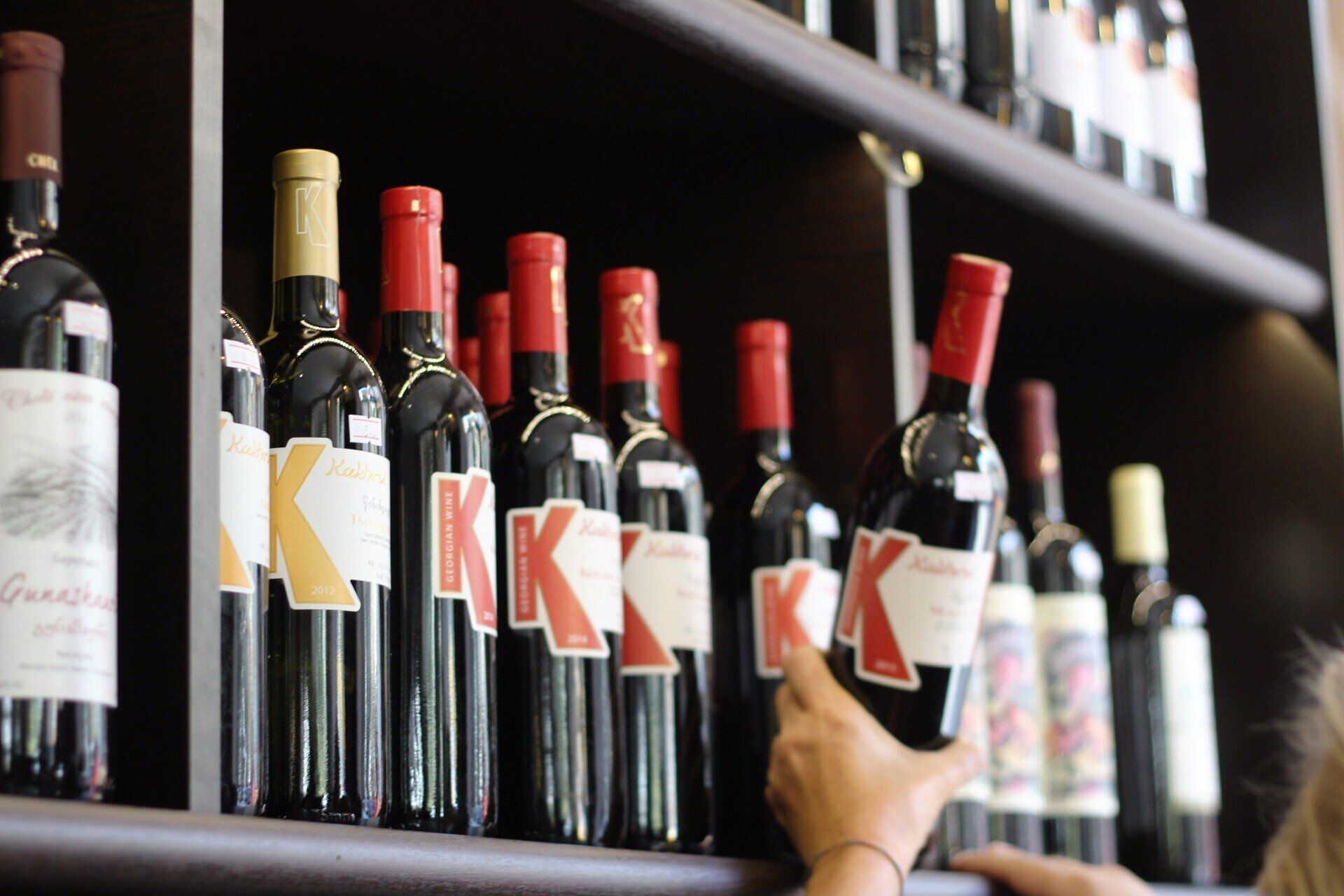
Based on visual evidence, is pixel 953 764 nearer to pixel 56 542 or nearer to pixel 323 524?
pixel 323 524

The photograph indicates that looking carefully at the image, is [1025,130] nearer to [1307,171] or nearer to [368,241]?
[1307,171]

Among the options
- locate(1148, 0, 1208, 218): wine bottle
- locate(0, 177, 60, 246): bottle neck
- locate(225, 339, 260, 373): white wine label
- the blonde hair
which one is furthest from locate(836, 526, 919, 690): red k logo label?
locate(1148, 0, 1208, 218): wine bottle

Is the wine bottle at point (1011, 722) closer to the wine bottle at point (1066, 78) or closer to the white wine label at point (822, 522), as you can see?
the white wine label at point (822, 522)

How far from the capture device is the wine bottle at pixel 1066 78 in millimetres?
1531

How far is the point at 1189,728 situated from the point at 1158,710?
39 mm

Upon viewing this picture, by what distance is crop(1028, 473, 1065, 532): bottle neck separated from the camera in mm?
1626

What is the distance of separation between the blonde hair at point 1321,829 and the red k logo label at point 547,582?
544 mm

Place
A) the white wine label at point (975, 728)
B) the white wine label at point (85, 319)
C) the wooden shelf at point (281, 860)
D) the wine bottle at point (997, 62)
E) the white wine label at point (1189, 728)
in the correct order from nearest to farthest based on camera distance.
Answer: the wooden shelf at point (281, 860) → the white wine label at point (85, 319) → the white wine label at point (975, 728) → the wine bottle at point (997, 62) → the white wine label at point (1189, 728)

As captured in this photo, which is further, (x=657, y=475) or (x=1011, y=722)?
(x=1011, y=722)

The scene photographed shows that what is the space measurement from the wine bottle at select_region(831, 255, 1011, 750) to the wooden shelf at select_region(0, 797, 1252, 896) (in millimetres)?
184

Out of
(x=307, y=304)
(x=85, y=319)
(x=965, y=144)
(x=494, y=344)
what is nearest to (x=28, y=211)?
(x=85, y=319)

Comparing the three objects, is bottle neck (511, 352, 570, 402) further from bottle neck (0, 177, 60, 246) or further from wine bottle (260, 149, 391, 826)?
bottle neck (0, 177, 60, 246)

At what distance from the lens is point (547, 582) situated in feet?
3.26

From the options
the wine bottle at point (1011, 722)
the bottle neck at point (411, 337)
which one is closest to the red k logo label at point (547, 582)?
the bottle neck at point (411, 337)
